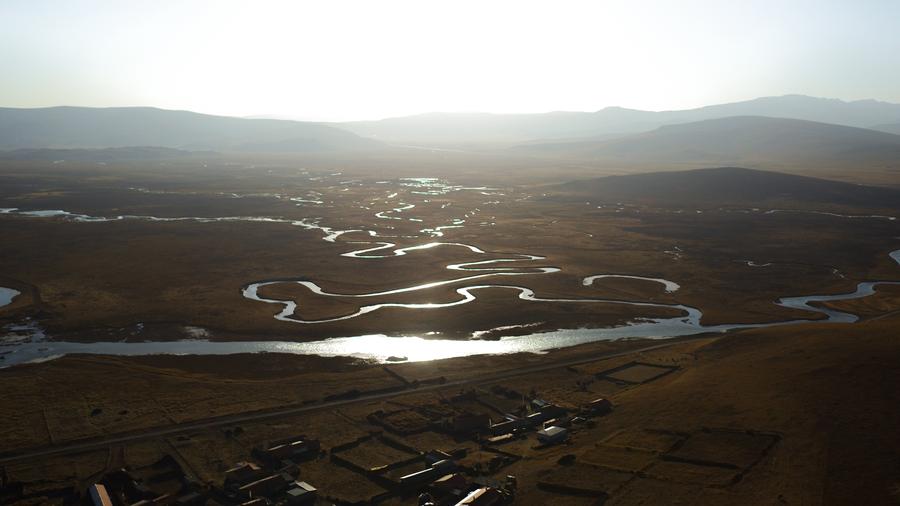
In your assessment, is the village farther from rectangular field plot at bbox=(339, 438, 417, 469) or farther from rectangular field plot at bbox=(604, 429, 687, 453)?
rectangular field plot at bbox=(604, 429, 687, 453)

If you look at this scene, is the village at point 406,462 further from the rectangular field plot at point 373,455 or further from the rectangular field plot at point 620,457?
the rectangular field plot at point 620,457

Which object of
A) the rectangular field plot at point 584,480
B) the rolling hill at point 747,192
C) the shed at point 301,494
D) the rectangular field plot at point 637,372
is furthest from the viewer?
the rolling hill at point 747,192

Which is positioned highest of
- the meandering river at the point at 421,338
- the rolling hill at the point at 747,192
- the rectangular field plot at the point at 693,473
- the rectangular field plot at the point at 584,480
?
the rolling hill at the point at 747,192

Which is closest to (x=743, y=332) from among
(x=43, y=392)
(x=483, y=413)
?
(x=483, y=413)

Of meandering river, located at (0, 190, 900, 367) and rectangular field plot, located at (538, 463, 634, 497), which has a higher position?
rectangular field plot, located at (538, 463, 634, 497)

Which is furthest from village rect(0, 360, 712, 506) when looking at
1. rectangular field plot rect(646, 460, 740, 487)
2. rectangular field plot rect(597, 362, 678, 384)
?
rectangular field plot rect(597, 362, 678, 384)

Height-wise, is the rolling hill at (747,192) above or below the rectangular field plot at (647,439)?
above

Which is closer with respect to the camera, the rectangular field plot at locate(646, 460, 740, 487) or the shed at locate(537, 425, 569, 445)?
the rectangular field plot at locate(646, 460, 740, 487)

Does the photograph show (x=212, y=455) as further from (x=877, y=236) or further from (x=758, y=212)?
(x=758, y=212)

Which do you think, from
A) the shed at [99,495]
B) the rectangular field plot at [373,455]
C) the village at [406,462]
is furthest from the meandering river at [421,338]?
the shed at [99,495]

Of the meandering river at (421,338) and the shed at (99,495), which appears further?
the meandering river at (421,338)
